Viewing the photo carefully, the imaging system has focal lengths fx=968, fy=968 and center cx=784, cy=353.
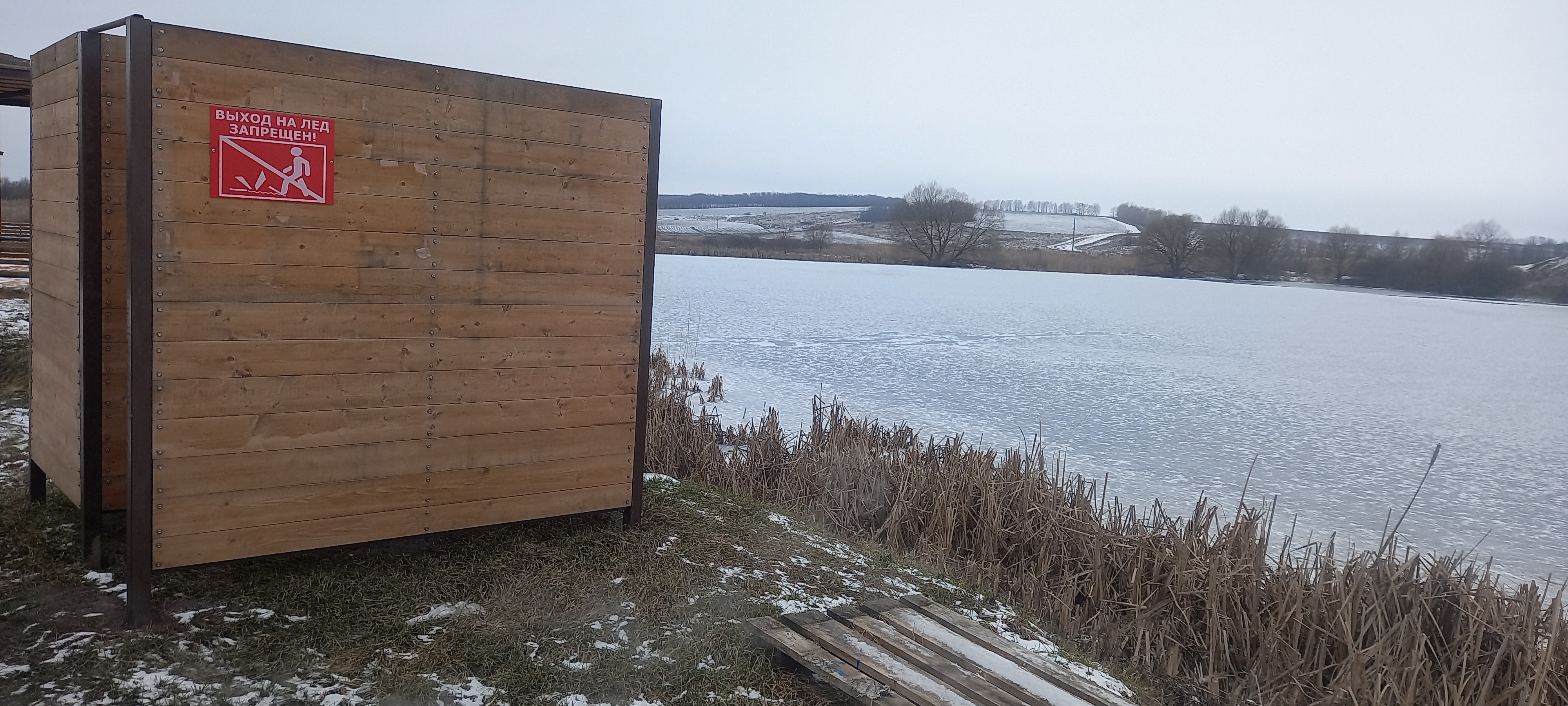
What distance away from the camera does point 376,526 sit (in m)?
4.29

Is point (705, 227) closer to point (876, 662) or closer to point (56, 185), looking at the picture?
point (56, 185)

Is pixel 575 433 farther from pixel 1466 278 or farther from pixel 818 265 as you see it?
pixel 1466 278

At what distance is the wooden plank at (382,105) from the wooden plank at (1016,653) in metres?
2.67

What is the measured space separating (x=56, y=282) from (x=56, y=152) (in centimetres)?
61

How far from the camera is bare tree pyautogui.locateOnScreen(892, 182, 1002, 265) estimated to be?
5359cm

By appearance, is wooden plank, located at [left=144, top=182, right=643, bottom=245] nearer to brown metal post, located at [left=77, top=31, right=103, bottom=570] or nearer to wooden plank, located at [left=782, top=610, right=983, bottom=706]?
brown metal post, located at [left=77, top=31, right=103, bottom=570]

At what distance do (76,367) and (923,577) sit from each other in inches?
162

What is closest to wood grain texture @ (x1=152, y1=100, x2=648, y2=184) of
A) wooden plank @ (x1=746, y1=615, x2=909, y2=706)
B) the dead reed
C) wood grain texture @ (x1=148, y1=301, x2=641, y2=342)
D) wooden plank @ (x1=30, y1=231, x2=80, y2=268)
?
wood grain texture @ (x1=148, y1=301, x2=641, y2=342)

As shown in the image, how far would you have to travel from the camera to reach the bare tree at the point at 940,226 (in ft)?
176

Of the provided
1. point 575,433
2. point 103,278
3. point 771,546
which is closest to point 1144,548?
point 771,546

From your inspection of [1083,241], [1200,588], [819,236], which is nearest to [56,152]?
[1200,588]

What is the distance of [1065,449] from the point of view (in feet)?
30.3

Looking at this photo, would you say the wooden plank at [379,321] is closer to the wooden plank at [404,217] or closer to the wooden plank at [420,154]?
the wooden plank at [404,217]

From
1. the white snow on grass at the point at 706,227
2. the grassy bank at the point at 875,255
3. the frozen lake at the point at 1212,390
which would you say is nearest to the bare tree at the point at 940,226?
the grassy bank at the point at 875,255
